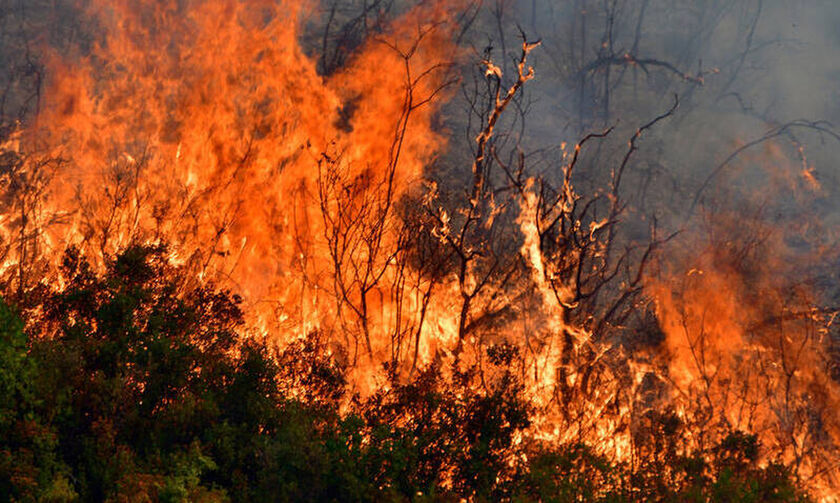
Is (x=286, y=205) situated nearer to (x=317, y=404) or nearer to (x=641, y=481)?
(x=317, y=404)

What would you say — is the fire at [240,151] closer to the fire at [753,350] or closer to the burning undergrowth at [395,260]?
the burning undergrowth at [395,260]

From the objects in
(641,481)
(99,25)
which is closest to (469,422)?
(641,481)

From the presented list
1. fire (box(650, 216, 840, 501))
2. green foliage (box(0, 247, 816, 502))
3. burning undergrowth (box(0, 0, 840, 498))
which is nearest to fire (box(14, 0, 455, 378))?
burning undergrowth (box(0, 0, 840, 498))

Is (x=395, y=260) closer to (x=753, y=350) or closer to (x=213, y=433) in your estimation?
(x=213, y=433)

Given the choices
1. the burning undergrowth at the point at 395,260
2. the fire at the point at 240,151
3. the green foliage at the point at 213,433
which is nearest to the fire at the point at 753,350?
the burning undergrowth at the point at 395,260

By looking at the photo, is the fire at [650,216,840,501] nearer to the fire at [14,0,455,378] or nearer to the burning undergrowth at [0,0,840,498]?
the burning undergrowth at [0,0,840,498]

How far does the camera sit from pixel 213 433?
4.65m

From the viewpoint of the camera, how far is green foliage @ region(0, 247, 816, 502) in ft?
13.3

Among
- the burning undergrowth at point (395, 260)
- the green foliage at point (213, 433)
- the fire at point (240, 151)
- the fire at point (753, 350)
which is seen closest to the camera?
the green foliage at point (213, 433)

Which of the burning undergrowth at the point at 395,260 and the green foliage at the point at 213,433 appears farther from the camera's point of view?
the burning undergrowth at the point at 395,260

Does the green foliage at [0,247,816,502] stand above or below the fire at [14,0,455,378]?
below

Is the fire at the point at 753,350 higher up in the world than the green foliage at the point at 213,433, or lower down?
higher up

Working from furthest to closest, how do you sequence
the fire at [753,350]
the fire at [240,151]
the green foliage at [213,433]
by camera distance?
the fire at [753,350], the fire at [240,151], the green foliage at [213,433]

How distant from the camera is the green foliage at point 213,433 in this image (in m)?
4.07
